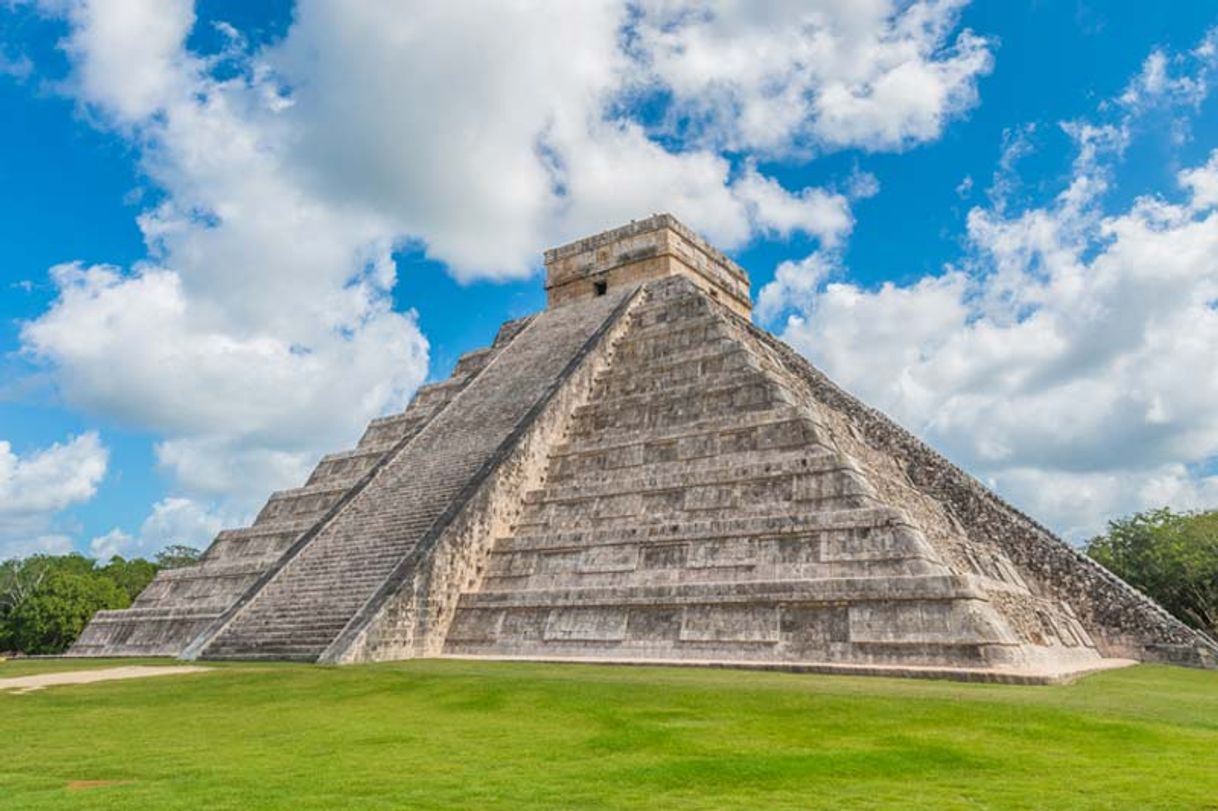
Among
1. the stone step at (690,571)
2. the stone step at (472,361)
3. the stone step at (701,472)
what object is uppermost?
the stone step at (472,361)

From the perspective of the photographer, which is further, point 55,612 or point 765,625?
point 55,612

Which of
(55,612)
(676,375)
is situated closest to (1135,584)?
(676,375)

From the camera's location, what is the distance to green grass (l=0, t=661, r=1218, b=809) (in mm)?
4625

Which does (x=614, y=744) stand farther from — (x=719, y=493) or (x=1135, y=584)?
(x=1135, y=584)

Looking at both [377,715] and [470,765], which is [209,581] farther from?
[470,765]

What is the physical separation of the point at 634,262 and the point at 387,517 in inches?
411

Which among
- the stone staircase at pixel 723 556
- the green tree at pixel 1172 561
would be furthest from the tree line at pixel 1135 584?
the stone staircase at pixel 723 556

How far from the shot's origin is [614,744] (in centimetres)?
602

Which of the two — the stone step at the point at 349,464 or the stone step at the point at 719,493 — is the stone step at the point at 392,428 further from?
the stone step at the point at 719,493

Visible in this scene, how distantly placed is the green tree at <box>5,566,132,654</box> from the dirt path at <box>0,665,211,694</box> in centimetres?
1693

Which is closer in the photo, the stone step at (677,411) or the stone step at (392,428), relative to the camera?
the stone step at (677,411)

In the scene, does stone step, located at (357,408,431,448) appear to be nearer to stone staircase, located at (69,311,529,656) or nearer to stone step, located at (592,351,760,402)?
stone staircase, located at (69,311,529,656)

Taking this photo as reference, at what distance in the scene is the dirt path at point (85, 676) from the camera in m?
10.5

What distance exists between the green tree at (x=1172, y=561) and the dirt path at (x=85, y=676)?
19.9 m
